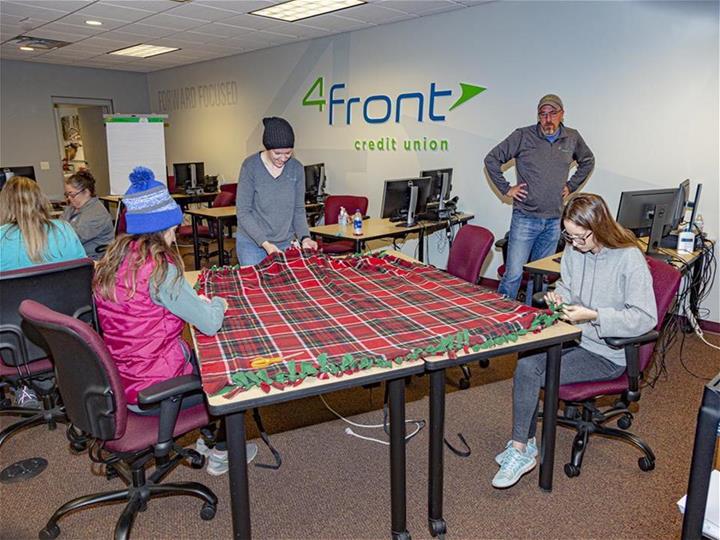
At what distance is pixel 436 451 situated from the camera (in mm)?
1938

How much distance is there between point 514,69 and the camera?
5000 millimetres

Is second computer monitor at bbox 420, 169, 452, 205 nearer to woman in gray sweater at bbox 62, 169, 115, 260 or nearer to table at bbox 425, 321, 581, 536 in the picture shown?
woman in gray sweater at bbox 62, 169, 115, 260

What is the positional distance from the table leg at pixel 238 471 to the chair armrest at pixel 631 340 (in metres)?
1.53

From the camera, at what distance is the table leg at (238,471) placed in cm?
156

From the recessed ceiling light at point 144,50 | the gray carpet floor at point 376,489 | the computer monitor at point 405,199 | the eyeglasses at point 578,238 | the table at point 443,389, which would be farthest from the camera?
the recessed ceiling light at point 144,50

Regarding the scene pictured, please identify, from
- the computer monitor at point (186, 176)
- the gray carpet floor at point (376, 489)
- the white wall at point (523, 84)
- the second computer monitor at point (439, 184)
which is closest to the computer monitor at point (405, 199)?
the second computer monitor at point (439, 184)

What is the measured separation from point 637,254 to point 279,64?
6259 millimetres

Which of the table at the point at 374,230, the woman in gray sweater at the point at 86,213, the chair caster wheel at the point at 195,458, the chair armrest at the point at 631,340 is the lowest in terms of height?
the chair caster wheel at the point at 195,458

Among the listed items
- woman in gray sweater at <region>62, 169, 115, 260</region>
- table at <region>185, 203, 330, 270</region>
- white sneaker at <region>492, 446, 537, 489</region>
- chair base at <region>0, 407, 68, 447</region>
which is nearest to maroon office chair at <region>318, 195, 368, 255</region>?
table at <region>185, 203, 330, 270</region>

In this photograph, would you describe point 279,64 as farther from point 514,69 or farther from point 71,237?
point 71,237

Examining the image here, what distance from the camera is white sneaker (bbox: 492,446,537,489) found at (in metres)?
2.28

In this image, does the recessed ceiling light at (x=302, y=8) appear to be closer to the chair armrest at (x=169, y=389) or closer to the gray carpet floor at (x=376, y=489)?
the gray carpet floor at (x=376, y=489)

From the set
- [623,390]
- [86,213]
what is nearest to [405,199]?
[86,213]

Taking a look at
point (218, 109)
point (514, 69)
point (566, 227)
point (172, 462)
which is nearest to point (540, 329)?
point (566, 227)
